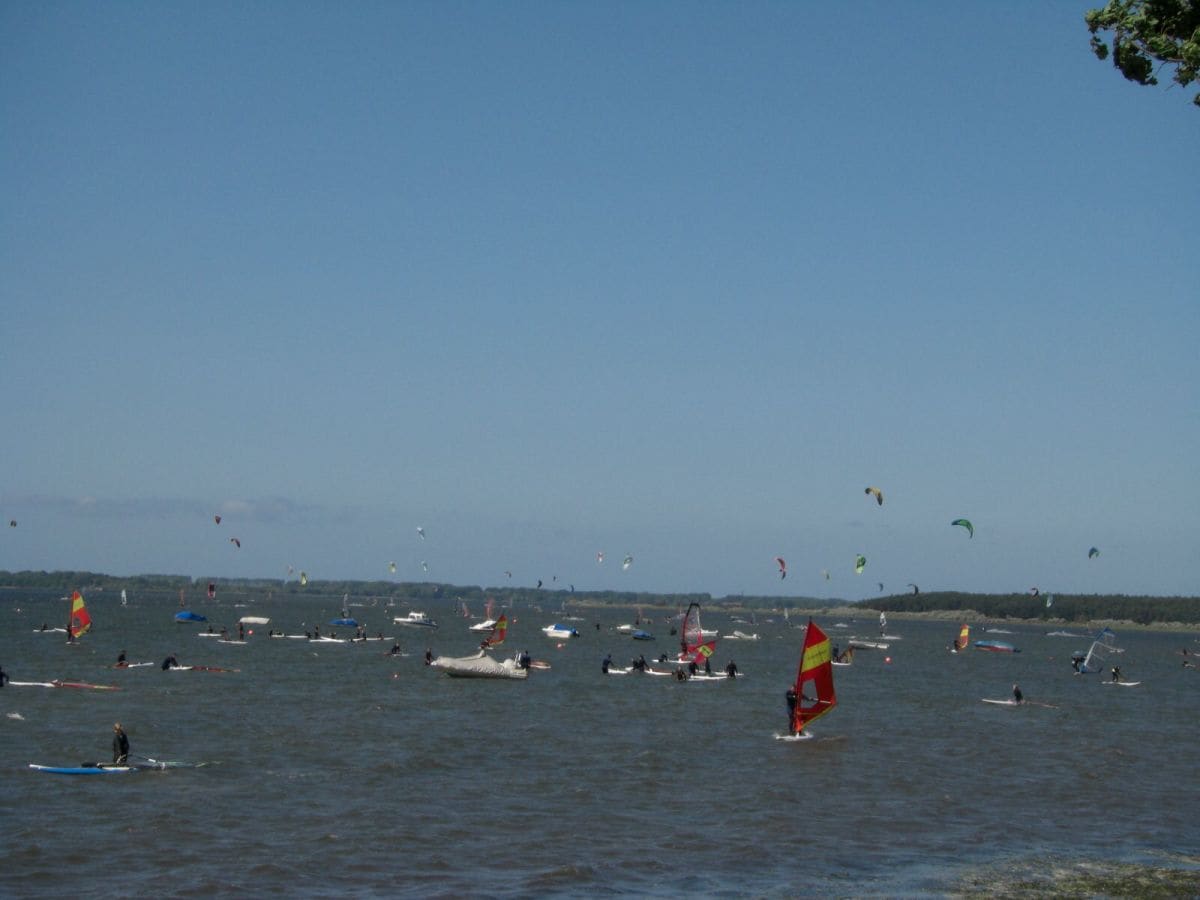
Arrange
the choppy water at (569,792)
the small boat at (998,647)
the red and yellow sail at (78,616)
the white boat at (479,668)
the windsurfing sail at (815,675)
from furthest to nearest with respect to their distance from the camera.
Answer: the small boat at (998,647)
the red and yellow sail at (78,616)
the white boat at (479,668)
the windsurfing sail at (815,675)
the choppy water at (569,792)

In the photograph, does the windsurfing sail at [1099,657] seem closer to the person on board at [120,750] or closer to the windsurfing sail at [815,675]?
the windsurfing sail at [815,675]

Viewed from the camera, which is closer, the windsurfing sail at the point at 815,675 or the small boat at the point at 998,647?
the windsurfing sail at the point at 815,675

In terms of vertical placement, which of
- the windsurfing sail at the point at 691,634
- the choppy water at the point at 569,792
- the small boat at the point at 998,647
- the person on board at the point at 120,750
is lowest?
the small boat at the point at 998,647

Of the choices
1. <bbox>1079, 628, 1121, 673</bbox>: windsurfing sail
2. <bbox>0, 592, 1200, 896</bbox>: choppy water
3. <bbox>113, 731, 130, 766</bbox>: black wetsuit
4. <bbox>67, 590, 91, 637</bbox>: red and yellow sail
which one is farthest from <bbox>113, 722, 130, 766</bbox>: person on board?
<bbox>1079, 628, 1121, 673</bbox>: windsurfing sail

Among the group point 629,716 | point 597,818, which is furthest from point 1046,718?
point 597,818

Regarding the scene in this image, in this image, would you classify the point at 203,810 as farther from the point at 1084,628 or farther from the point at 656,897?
the point at 1084,628

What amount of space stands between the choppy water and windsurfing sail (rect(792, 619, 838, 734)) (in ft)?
2.26

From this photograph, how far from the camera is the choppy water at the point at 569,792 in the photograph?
16625 millimetres

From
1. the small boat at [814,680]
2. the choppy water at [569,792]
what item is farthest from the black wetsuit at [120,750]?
the small boat at [814,680]

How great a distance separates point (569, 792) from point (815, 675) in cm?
987

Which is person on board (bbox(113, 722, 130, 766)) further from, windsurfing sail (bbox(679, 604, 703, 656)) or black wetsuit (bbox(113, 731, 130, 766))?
windsurfing sail (bbox(679, 604, 703, 656))

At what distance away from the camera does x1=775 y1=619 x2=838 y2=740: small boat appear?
99.0 feet

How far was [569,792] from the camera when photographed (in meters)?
23.0

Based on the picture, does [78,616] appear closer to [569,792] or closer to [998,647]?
[569,792]
